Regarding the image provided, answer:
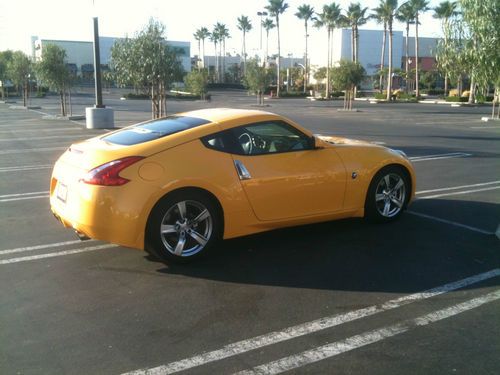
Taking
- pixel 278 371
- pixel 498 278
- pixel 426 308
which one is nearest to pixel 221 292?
pixel 278 371

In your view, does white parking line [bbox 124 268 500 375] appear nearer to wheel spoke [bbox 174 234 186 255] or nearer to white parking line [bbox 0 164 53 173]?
wheel spoke [bbox 174 234 186 255]

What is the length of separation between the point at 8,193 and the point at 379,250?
6.19 metres

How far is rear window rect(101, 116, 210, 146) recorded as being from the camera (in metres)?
5.15

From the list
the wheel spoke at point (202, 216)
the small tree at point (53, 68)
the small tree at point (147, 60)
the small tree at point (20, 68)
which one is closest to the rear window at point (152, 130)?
the wheel spoke at point (202, 216)

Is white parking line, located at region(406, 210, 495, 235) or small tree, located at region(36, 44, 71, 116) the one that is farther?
small tree, located at region(36, 44, 71, 116)

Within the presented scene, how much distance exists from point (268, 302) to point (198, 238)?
1.15 m

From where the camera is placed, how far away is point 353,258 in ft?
16.9

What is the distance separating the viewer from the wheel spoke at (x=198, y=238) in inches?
194

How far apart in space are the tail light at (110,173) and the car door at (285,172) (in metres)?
1.09

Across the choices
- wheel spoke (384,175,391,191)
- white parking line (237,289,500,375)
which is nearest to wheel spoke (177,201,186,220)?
white parking line (237,289,500,375)

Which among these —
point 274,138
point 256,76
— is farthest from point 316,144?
point 256,76

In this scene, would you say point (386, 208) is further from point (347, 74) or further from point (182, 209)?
point (347, 74)

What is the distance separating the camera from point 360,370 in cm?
314

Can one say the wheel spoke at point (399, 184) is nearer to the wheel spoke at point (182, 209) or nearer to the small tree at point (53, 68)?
the wheel spoke at point (182, 209)
